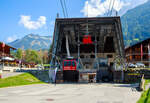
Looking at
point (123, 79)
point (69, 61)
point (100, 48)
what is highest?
point (100, 48)

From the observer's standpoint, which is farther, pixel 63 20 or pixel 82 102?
pixel 63 20

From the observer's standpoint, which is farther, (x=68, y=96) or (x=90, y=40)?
(x=90, y=40)

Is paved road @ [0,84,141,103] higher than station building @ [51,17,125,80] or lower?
lower

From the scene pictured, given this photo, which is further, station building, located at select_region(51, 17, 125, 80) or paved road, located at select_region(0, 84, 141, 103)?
station building, located at select_region(51, 17, 125, 80)

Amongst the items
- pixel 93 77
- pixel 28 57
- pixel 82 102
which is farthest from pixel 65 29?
pixel 28 57

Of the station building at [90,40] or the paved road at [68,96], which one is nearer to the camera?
the paved road at [68,96]

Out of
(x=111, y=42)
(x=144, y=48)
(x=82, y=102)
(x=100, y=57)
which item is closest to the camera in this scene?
(x=82, y=102)

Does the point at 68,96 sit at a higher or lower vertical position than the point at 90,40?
lower

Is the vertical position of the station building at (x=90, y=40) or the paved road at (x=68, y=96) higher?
A: the station building at (x=90, y=40)

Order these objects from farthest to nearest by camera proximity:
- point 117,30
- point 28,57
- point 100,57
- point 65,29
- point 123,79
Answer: point 28,57, point 100,57, point 65,29, point 117,30, point 123,79

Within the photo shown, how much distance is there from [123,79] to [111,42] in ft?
63.9

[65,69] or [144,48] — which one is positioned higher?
[144,48]

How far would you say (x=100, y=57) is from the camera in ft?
191

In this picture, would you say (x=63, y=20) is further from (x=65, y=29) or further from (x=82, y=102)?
(x=82, y=102)
